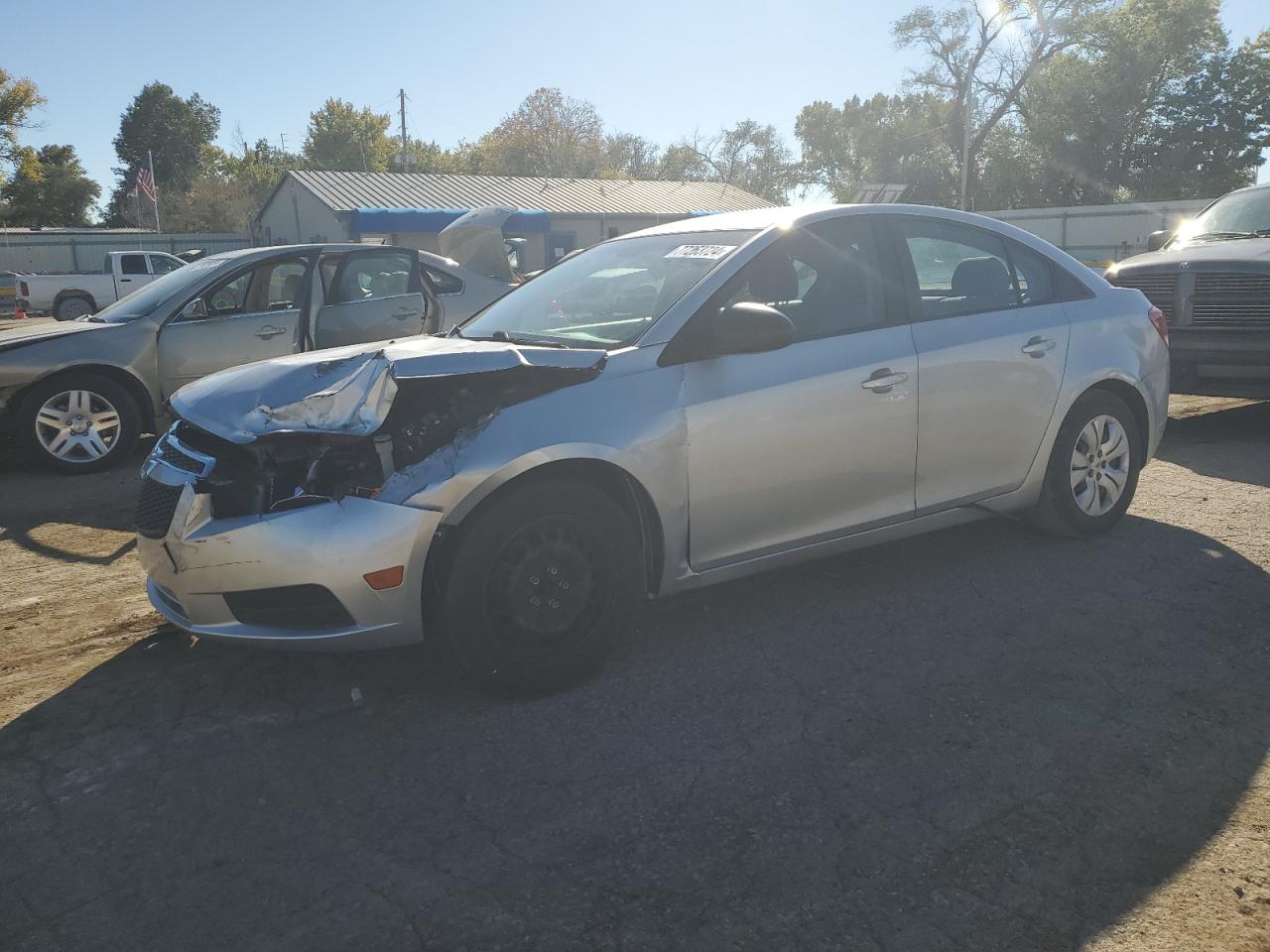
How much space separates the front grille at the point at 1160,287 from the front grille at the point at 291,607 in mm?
6770

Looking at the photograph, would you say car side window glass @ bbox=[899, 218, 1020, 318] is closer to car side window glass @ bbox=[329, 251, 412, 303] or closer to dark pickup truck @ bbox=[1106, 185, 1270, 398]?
dark pickup truck @ bbox=[1106, 185, 1270, 398]

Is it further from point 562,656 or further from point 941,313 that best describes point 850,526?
point 562,656

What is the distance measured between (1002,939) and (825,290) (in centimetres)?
276

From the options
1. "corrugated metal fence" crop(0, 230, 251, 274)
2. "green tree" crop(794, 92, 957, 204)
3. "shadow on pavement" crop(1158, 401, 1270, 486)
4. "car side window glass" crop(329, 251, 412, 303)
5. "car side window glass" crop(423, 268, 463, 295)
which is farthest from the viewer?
"green tree" crop(794, 92, 957, 204)

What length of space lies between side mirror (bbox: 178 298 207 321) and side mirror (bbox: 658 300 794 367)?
211 inches

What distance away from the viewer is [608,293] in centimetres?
444

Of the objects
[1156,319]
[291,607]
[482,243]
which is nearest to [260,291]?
[482,243]

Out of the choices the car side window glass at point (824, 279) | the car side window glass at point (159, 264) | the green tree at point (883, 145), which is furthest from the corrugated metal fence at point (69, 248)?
the car side window glass at point (824, 279)

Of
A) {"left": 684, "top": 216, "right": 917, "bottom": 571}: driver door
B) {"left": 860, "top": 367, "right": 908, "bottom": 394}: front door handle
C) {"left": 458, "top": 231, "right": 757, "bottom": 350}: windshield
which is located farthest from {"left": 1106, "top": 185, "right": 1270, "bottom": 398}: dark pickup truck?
{"left": 458, "top": 231, "right": 757, "bottom": 350}: windshield

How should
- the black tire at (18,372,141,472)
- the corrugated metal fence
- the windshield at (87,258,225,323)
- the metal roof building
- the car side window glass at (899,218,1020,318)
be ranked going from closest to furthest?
the car side window glass at (899,218,1020,318)
the black tire at (18,372,141,472)
the windshield at (87,258,225,323)
the metal roof building
the corrugated metal fence

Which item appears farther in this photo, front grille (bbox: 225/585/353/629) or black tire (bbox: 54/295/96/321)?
black tire (bbox: 54/295/96/321)

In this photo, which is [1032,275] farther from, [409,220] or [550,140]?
[550,140]

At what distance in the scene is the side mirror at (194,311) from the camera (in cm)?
787

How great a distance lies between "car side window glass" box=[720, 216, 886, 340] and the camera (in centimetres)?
427
